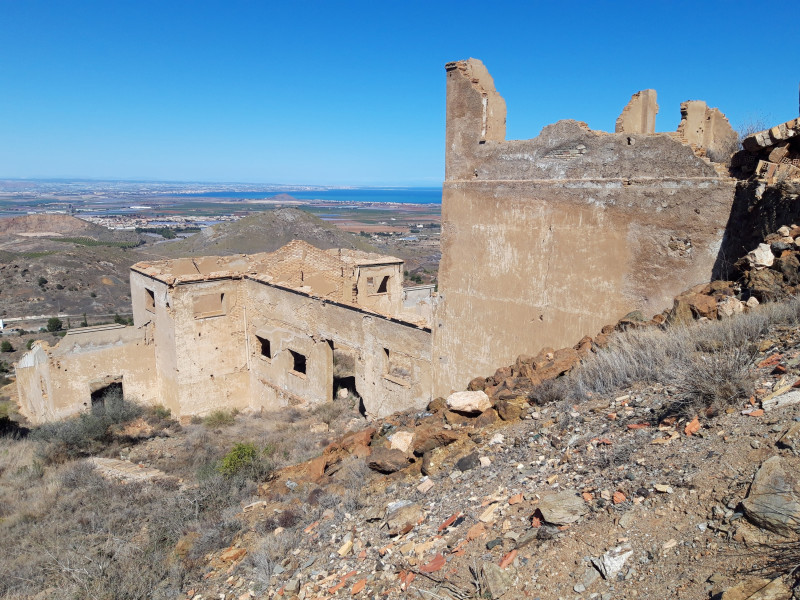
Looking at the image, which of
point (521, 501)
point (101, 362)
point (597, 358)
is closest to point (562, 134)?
point (597, 358)

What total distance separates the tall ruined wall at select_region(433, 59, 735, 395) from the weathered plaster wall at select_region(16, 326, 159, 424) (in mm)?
11532

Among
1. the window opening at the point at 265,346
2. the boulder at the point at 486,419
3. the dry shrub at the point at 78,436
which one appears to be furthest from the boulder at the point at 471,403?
the window opening at the point at 265,346

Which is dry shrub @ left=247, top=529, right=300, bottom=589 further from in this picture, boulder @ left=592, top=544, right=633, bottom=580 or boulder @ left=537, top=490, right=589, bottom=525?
boulder @ left=592, top=544, right=633, bottom=580

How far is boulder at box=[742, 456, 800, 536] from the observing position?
9.27 ft

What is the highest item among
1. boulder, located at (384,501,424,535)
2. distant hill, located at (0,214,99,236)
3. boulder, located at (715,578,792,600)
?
boulder, located at (715,578,792,600)

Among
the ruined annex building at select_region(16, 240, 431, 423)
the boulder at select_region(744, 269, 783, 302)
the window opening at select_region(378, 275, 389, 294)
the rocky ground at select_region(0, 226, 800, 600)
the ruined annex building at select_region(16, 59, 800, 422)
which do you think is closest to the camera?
the rocky ground at select_region(0, 226, 800, 600)

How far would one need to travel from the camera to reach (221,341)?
1694 centimetres

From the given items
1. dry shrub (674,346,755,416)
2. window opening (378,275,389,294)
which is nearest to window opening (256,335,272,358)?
→ window opening (378,275,389,294)

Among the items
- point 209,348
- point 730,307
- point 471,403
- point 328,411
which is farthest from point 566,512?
point 209,348

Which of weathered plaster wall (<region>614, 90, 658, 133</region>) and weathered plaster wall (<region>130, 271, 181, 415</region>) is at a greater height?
weathered plaster wall (<region>614, 90, 658, 133</region>)

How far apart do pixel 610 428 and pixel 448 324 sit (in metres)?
5.55

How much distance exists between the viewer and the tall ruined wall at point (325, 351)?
11.7 m

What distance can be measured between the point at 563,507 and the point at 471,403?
2.99 m

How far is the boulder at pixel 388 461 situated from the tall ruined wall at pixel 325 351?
179 inches
